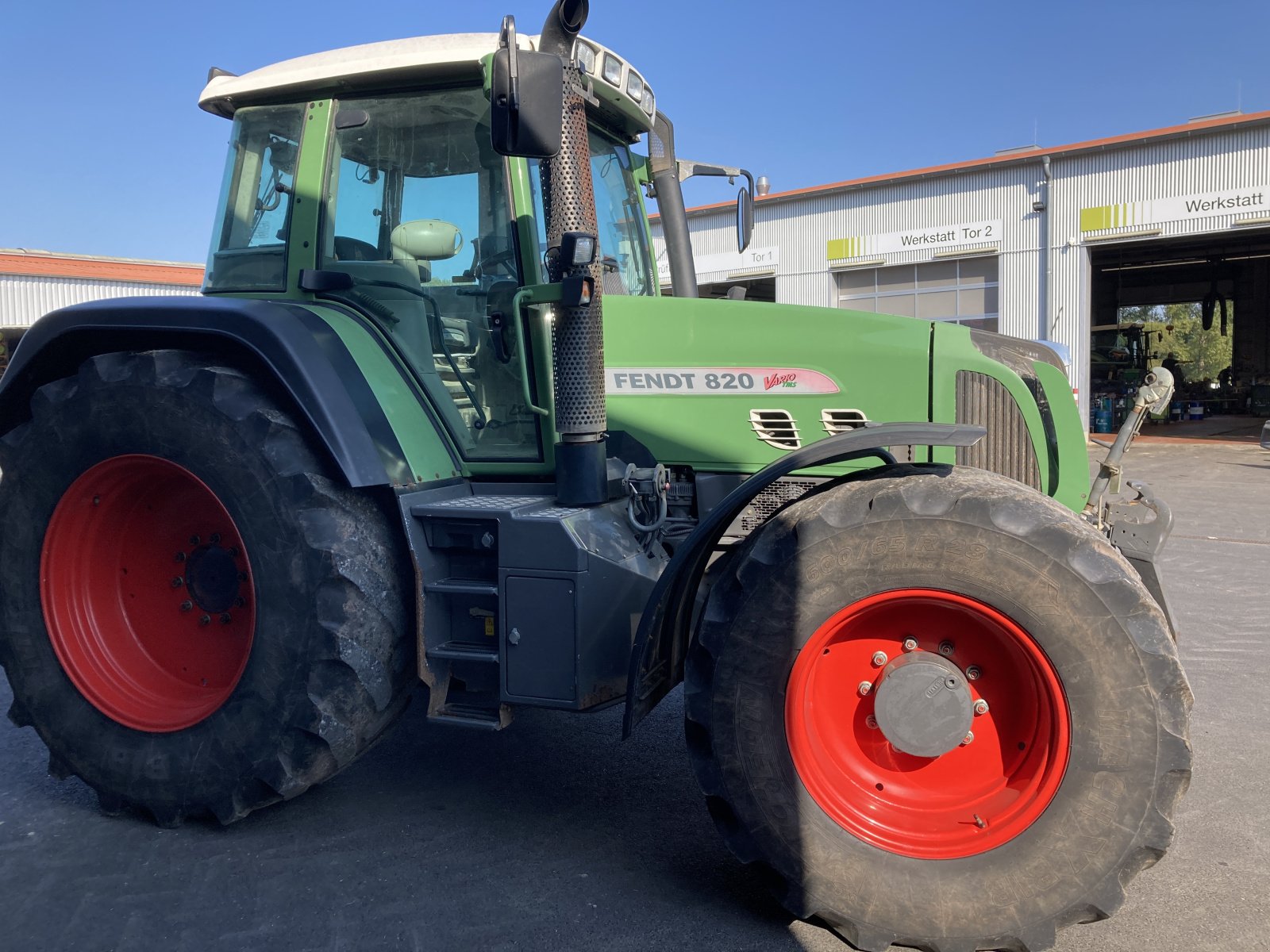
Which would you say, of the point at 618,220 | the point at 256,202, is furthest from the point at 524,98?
the point at 256,202

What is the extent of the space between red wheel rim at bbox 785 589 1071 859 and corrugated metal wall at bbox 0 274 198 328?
28897 millimetres

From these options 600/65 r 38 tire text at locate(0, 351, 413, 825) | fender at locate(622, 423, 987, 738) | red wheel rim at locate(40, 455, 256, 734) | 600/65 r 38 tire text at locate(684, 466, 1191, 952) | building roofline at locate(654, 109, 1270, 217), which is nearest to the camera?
600/65 r 38 tire text at locate(684, 466, 1191, 952)

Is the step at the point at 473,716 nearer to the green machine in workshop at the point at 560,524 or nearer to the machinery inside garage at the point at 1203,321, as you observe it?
the green machine in workshop at the point at 560,524

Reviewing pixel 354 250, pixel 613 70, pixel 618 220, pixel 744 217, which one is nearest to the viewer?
pixel 613 70

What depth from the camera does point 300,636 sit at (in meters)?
3.07

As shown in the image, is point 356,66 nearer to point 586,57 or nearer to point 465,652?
point 586,57

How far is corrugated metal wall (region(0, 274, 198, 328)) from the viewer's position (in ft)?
92.5

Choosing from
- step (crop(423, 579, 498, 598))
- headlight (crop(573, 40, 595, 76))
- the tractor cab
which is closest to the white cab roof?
the tractor cab

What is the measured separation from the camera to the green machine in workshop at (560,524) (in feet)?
8.13

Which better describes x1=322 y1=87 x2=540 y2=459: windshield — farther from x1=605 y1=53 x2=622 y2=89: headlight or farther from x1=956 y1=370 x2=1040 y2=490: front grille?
x1=956 y1=370 x2=1040 y2=490: front grille

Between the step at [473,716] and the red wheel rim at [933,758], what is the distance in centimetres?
95

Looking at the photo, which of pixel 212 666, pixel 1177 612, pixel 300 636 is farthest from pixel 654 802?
pixel 1177 612

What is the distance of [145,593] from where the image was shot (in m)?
3.75

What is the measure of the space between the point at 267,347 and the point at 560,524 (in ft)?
3.70
